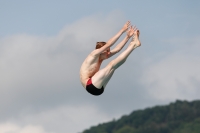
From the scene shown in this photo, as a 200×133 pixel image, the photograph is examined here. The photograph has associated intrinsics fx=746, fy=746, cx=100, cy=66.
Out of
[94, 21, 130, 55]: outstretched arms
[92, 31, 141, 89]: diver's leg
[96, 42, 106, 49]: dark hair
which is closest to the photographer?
[94, 21, 130, 55]: outstretched arms

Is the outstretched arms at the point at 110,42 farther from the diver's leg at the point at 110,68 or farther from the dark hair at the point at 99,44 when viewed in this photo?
the diver's leg at the point at 110,68

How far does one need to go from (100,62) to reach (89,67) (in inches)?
28.5

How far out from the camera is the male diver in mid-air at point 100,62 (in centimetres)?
3091

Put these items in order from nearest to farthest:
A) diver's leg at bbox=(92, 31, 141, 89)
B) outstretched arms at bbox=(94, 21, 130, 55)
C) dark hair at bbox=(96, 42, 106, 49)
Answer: outstretched arms at bbox=(94, 21, 130, 55), diver's leg at bbox=(92, 31, 141, 89), dark hair at bbox=(96, 42, 106, 49)

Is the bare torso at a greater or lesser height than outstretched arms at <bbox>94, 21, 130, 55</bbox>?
lesser

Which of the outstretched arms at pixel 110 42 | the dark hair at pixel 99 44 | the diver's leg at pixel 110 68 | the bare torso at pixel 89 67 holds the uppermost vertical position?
the dark hair at pixel 99 44

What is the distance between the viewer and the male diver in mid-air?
30906mm

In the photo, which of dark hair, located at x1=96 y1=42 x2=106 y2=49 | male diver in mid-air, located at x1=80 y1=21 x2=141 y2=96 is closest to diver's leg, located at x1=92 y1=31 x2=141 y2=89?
male diver in mid-air, located at x1=80 y1=21 x2=141 y2=96

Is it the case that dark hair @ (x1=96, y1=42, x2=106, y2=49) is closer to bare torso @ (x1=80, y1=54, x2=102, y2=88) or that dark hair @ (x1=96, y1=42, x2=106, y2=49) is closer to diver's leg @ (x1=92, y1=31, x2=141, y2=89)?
bare torso @ (x1=80, y1=54, x2=102, y2=88)

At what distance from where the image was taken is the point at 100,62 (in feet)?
104

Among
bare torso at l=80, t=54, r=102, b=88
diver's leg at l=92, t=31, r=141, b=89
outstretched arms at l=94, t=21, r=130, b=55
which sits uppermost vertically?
outstretched arms at l=94, t=21, r=130, b=55

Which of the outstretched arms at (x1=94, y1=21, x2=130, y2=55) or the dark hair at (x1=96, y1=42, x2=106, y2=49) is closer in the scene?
the outstretched arms at (x1=94, y1=21, x2=130, y2=55)

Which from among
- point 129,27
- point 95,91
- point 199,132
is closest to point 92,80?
point 95,91

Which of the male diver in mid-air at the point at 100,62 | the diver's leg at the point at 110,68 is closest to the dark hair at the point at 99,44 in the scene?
the male diver in mid-air at the point at 100,62
